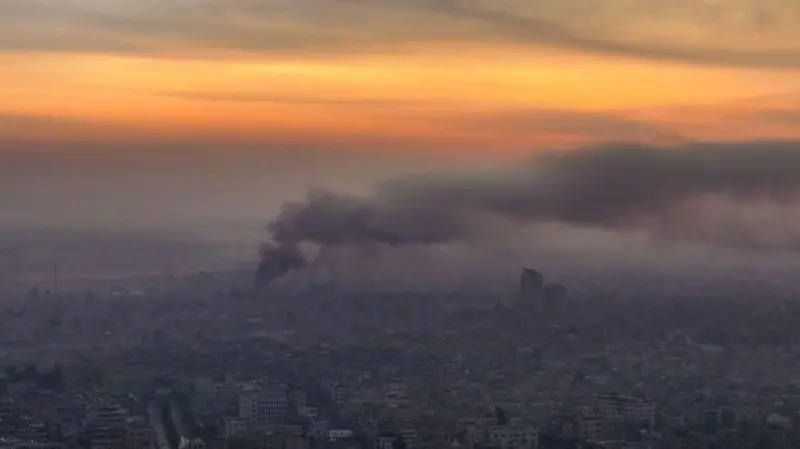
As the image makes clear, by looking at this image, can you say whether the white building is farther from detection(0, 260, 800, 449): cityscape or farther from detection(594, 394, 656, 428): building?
detection(594, 394, 656, 428): building

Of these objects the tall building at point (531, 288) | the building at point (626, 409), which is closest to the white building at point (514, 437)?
the building at point (626, 409)

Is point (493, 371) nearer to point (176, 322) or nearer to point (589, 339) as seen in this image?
point (589, 339)

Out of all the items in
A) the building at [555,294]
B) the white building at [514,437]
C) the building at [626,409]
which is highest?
the building at [555,294]

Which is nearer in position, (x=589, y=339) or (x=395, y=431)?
(x=395, y=431)

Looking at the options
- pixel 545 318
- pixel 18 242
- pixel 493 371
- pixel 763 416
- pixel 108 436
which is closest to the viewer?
pixel 108 436

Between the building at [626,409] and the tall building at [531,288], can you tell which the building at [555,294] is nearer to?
the tall building at [531,288]

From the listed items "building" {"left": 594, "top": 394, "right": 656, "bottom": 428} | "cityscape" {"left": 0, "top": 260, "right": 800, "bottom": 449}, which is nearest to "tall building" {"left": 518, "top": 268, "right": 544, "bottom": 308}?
"cityscape" {"left": 0, "top": 260, "right": 800, "bottom": 449}

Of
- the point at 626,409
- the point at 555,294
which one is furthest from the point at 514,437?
the point at 555,294

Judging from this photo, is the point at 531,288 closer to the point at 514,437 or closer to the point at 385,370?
the point at 385,370

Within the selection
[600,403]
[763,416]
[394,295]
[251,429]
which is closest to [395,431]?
[251,429]
